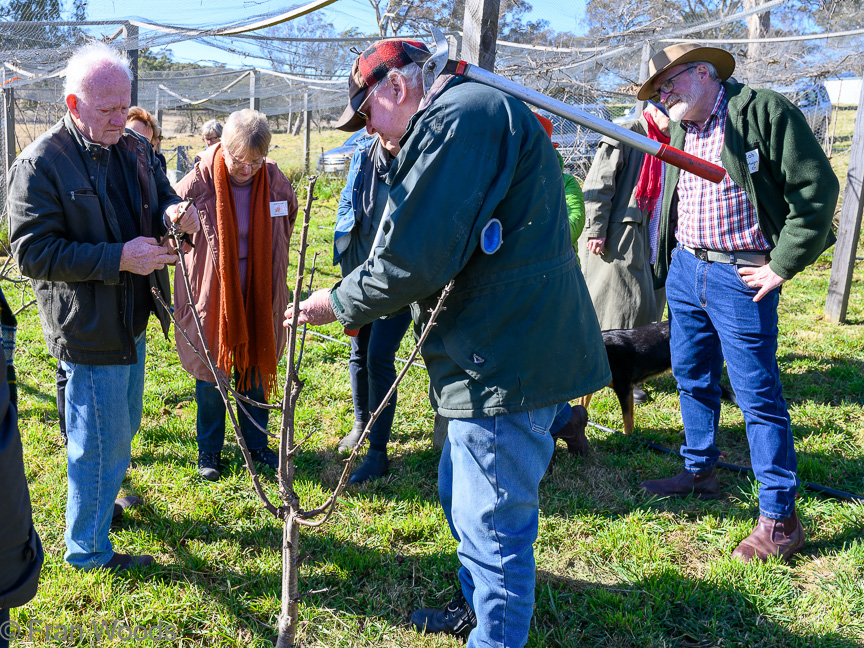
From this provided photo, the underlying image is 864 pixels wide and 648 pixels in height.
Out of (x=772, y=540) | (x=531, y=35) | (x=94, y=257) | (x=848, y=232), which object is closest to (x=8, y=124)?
(x=531, y=35)

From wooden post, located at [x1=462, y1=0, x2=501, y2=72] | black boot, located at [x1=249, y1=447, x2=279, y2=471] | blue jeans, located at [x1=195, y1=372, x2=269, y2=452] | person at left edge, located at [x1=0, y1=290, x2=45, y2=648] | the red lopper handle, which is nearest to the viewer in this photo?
person at left edge, located at [x1=0, y1=290, x2=45, y2=648]

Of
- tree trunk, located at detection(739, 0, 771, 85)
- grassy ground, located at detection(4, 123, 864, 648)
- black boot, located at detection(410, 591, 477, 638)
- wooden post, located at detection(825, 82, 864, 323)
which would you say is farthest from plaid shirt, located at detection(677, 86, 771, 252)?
tree trunk, located at detection(739, 0, 771, 85)

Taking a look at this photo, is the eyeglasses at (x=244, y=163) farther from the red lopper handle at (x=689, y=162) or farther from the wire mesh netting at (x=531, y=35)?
the red lopper handle at (x=689, y=162)

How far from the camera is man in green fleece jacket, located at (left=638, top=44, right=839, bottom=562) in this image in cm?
264

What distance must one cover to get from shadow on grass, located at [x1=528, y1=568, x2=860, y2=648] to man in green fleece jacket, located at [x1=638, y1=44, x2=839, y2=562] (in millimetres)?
317

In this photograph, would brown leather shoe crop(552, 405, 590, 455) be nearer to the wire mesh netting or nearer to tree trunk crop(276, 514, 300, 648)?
tree trunk crop(276, 514, 300, 648)

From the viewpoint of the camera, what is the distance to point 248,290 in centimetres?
368

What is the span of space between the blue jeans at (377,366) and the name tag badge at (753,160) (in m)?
1.81

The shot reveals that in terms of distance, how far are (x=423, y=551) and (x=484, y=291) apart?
1605 millimetres

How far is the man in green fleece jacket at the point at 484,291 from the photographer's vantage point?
1.74 metres

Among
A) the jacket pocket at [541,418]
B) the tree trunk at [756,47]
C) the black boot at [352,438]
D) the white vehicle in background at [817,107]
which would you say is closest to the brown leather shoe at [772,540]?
the jacket pocket at [541,418]

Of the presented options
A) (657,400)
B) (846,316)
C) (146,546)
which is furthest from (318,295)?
(846,316)

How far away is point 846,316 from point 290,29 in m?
6.43

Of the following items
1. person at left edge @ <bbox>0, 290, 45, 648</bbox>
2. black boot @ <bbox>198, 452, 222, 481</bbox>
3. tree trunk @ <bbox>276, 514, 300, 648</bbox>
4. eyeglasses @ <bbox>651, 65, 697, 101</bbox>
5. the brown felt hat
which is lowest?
black boot @ <bbox>198, 452, 222, 481</bbox>
